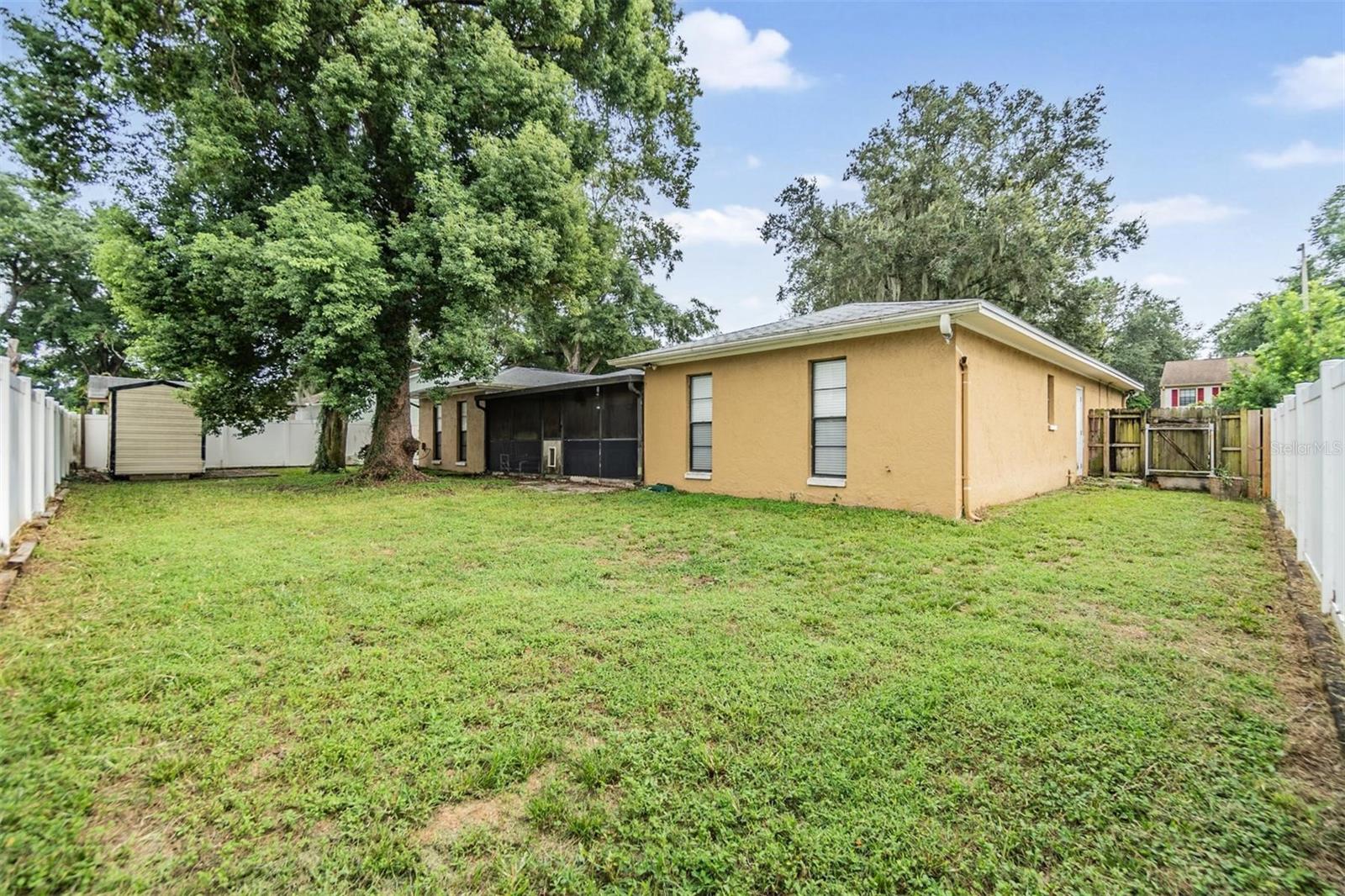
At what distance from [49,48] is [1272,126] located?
21.6 metres

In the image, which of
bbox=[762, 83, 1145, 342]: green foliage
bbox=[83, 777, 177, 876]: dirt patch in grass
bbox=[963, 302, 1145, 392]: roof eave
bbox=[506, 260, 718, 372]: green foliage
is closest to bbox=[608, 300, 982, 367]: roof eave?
bbox=[963, 302, 1145, 392]: roof eave

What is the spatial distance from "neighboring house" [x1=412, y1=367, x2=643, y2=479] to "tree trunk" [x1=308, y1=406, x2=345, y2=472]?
2.23m

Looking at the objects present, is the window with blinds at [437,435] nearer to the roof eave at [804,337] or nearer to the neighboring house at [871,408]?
the roof eave at [804,337]

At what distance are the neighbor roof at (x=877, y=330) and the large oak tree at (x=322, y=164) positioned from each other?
362 cm

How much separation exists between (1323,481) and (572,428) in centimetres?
1146

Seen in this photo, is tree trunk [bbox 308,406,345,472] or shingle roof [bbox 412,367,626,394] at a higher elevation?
shingle roof [bbox 412,367,626,394]

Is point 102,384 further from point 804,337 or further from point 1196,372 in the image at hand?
point 1196,372

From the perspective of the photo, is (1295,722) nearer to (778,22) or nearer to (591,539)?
(591,539)

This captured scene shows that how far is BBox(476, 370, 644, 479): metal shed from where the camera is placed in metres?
11.6

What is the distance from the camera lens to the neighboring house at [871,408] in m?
7.06

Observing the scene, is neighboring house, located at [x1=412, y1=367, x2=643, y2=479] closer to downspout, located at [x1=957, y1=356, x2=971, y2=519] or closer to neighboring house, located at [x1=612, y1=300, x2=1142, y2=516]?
neighboring house, located at [x1=612, y1=300, x2=1142, y2=516]

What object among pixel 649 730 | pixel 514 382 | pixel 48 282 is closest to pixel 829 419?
pixel 649 730

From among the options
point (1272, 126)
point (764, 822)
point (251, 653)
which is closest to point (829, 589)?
point (764, 822)

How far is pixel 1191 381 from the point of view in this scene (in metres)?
29.8
